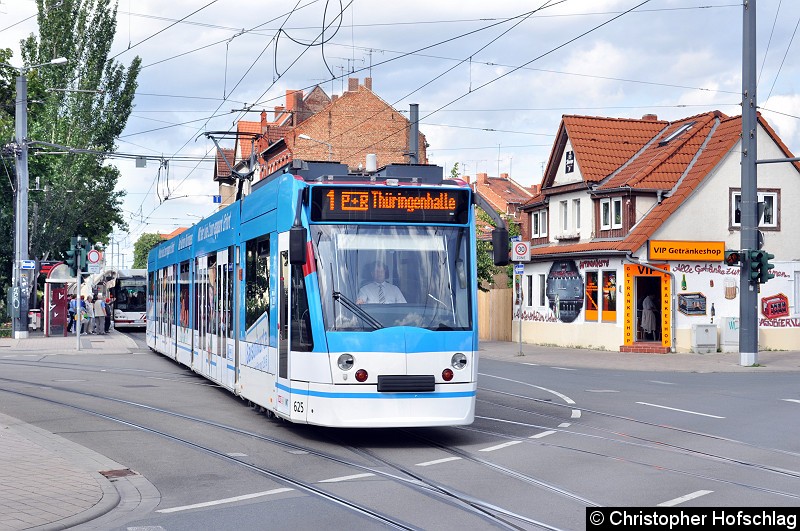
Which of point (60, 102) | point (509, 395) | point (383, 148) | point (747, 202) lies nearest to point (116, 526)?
point (509, 395)

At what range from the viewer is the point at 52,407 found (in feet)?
57.4

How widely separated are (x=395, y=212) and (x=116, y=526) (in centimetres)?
561

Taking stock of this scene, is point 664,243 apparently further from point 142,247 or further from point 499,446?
point 142,247

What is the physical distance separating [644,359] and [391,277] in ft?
73.1

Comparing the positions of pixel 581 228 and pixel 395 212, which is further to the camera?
pixel 581 228

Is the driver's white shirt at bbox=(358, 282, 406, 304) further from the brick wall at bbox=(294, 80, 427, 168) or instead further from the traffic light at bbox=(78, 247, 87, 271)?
the brick wall at bbox=(294, 80, 427, 168)

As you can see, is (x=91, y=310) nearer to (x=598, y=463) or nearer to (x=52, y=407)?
(x=52, y=407)

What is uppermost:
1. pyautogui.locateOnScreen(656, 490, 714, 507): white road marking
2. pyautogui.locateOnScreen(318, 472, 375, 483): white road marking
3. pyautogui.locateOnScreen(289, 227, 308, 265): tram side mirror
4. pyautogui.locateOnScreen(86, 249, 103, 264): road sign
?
pyautogui.locateOnScreen(86, 249, 103, 264): road sign

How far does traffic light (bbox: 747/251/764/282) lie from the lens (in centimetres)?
2856

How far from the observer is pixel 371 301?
1231cm

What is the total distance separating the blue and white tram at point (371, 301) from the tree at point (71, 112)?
38.0m

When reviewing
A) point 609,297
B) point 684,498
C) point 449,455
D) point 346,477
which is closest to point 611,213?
point 609,297

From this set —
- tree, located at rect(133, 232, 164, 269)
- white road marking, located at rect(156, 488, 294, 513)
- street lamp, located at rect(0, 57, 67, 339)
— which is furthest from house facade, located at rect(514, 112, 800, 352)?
tree, located at rect(133, 232, 164, 269)

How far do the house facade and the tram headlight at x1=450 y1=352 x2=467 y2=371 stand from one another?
81.8 ft
